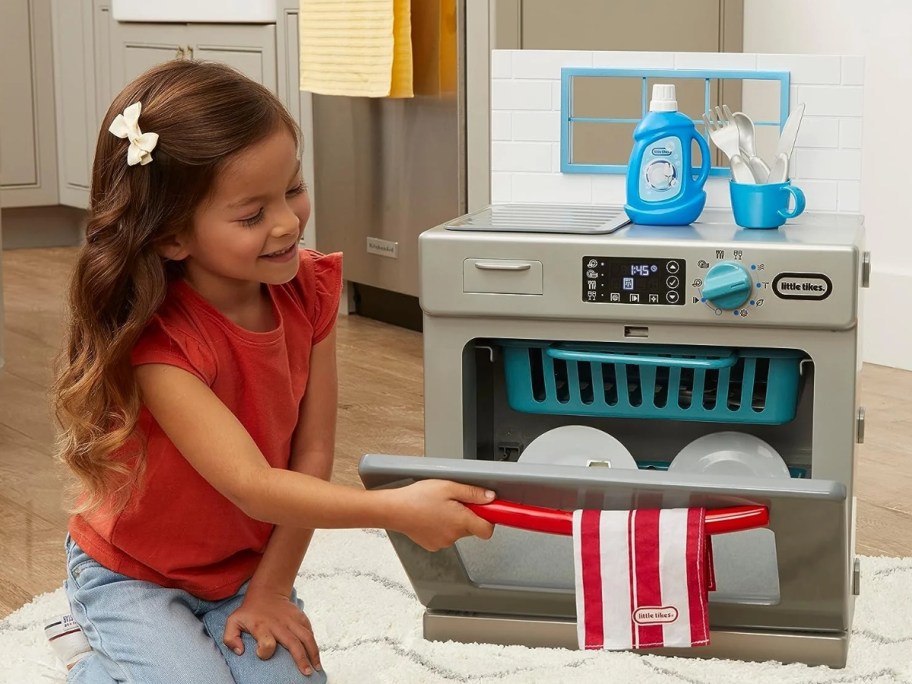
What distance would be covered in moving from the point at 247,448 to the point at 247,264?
158mm

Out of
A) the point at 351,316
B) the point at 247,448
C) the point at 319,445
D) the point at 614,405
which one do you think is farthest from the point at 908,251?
the point at 247,448

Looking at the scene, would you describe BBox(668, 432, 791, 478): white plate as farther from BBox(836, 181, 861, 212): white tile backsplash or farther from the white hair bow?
the white hair bow

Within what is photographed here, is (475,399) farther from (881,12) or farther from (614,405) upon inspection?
(881,12)

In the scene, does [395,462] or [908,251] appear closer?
[395,462]

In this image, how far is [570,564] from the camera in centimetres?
137

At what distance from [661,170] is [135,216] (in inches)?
22.4

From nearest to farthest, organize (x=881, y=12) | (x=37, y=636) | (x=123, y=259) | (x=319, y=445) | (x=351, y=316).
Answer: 1. (x=123, y=259)
2. (x=319, y=445)
3. (x=37, y=636)
4. (x=881, y=12)
5. (x=351, y=316)

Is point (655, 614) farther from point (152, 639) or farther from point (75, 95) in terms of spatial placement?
point (75, 95)

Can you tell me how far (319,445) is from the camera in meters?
1.30

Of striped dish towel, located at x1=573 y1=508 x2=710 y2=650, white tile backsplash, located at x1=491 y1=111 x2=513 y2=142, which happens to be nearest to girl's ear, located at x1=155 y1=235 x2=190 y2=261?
striped dish towel, located at x1=573 y1=508 x2=710 y2=650

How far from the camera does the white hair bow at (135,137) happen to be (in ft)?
3.49

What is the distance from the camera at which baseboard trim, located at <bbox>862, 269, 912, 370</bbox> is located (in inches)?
109

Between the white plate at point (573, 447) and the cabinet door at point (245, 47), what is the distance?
2096 millimetres

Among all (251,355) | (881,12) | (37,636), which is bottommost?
(37,636)
